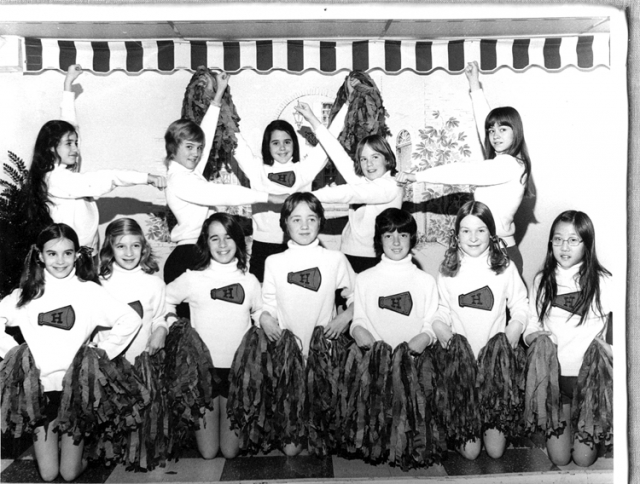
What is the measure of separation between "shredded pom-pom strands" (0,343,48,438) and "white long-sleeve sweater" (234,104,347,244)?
806mm

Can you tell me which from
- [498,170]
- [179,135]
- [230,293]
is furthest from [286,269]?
[498,170]

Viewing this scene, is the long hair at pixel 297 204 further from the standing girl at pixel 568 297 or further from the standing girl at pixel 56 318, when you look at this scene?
the standing girl at pixel 568 297

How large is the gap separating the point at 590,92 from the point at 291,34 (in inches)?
39.2

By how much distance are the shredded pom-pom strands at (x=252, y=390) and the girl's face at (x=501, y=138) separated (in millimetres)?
967

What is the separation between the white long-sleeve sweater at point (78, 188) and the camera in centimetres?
189

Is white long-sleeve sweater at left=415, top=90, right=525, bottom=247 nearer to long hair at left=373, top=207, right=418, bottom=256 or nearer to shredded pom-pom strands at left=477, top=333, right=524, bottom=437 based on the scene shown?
long hair at left=373, top=207, right=418, bottom=256

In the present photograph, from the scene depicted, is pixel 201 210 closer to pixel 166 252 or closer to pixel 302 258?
pixel 166 252

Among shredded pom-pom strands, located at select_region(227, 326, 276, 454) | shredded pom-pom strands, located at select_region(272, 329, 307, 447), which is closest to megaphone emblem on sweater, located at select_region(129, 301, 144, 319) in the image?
shredded pom-pom strands, located at select_region(227, 326, 276, 454)

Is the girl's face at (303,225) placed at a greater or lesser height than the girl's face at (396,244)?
greater

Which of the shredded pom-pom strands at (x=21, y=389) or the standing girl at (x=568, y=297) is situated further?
the standing girl at (x=568, y=297)

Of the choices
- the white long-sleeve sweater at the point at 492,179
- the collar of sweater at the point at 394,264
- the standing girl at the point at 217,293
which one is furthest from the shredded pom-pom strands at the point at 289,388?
the white long-sleeve sweater at the point at 492,179

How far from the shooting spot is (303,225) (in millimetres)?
1916

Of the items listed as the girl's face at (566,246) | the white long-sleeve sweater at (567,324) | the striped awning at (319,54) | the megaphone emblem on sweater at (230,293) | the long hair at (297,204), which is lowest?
the white long-sleeve sweater at (567,324)

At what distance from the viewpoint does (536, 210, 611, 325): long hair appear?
6.46ft
